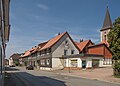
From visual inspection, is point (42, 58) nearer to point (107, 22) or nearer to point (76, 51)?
point (76, 51)

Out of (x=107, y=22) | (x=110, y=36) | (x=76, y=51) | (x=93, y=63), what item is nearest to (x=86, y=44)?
(x=76, y=51)

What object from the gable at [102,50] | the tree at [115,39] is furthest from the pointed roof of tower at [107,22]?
the tree at [115,39]

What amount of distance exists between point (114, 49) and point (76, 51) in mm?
32974

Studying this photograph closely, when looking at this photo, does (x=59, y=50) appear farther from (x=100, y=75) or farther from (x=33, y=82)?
(x=33, y=82)

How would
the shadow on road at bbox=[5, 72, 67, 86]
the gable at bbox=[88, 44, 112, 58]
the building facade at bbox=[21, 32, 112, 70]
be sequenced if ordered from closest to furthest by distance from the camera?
the shadow on road at bbox=[5, 72, 67, 86], the building facade at bbox=[21, 32, 112, 70], the gable at bbox=[88, 44, 112, 58]

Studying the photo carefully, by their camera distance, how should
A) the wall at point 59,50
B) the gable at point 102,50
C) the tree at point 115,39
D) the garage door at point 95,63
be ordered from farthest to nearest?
1. the gable at point 102,50
2. the wall at point 59,50
3. the garage door at point 95,63
4. the tree at point 115,39

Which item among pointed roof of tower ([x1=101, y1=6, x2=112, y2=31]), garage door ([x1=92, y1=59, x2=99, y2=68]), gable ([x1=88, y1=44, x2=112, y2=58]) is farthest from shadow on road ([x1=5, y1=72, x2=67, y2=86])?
pointed roof of tower ([x1=101, y1=6, x2=112, y2=31])

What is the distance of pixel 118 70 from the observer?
30000 millimetres

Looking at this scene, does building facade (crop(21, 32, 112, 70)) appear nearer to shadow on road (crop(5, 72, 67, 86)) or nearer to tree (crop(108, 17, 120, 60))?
tree (crop(108, 17, 120, 60))

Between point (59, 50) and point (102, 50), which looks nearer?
point (59, 50)

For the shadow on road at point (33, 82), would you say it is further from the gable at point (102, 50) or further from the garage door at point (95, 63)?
the gable at point (102, 50)

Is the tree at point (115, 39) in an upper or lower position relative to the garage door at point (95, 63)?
upper

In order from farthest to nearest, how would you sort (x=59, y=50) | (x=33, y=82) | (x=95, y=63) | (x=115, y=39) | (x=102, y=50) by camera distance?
1. (x=102, y=50)
2. (x=59, y=50)
3. (x=95, y=63)
4. (x=115, y=39)
5. (x=33, y=82)

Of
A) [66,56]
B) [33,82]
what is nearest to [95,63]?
[66,56]
